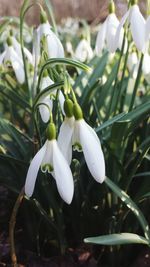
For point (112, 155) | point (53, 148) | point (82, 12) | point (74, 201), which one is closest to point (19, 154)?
point (74, 201)

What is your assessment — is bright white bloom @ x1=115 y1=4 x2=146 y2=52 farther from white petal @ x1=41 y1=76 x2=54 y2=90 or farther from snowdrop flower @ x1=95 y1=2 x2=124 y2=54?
white petal @ x1=41 y1=76 x2=54 y2=90

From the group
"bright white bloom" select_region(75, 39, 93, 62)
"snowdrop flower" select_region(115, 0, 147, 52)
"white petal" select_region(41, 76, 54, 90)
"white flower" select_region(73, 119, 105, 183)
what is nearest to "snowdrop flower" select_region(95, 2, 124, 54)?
"snowdrop flower" select_region(115, 0, 147, 52)

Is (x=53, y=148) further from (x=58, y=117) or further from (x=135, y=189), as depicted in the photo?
(x=135, y=189)

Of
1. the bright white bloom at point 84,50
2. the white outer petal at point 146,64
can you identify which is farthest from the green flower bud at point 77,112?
the bright white bloom at point 84,50

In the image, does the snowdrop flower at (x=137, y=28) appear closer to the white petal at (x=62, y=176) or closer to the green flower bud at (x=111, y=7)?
the green flower bud at (x=111, y=7)

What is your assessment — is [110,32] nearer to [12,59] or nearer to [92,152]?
[12,59]
